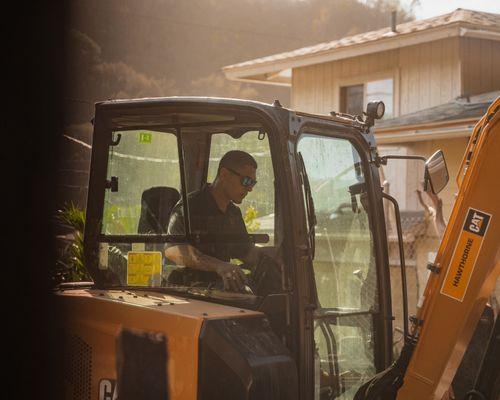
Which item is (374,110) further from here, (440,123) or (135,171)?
(440,123)

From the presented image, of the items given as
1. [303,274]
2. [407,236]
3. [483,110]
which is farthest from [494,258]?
[483,110]

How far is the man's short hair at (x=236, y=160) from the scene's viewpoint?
16.0ft

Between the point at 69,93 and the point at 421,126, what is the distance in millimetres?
20180

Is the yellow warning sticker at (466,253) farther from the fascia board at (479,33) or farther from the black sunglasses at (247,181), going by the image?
the fascia board at (479,33)

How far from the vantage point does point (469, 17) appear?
18.1 meters

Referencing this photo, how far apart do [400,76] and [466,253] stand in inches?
598

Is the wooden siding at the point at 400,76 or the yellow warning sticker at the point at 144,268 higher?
the wooden siding at the point at 400,76

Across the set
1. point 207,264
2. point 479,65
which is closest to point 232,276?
point 207,264

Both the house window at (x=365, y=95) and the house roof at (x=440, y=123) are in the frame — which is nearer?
the house roof at (x=440, y=123)

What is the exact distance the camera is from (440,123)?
14.7m

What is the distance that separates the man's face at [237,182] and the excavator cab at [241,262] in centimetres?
5

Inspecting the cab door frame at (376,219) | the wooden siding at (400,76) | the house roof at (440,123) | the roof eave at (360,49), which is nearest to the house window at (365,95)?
the wooden siding at (400,76)

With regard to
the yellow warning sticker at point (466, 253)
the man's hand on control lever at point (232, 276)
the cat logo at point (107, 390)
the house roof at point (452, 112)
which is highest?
the house roof at point (452, 112)

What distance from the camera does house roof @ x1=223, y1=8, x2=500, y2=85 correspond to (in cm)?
1741
